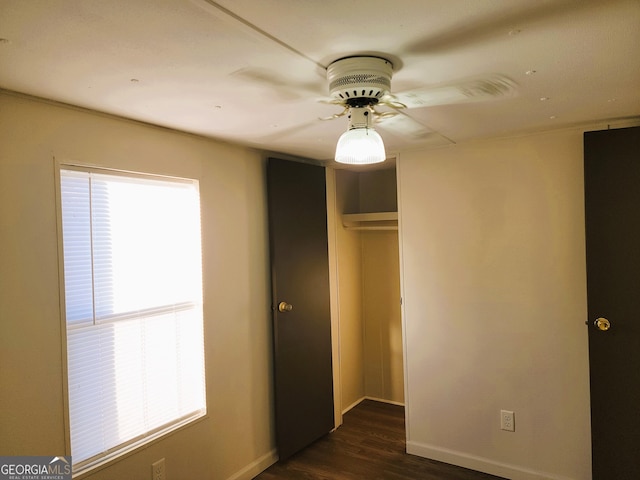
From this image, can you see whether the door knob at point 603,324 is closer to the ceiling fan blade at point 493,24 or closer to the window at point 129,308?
the ceiling fan blade at point 493,24

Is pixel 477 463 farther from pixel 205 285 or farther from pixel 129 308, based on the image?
pixel 129 308

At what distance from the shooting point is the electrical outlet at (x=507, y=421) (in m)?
2.87

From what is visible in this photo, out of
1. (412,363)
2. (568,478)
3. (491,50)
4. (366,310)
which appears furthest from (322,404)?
(491,50)

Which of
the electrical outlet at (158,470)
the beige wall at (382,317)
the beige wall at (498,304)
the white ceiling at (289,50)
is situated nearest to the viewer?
the white ceiling at (289,50)

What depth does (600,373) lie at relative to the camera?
250 centimetres

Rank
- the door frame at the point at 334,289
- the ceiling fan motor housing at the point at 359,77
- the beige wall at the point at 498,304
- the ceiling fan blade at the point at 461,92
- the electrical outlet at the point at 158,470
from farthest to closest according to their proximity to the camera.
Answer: the door frame at the point at 334,289 < the beige wall at the point at 498,304 < the electrical outlet at the point at 158,470 < the ceiling fan blade at the point at 461,92 < the ceiling fan motor housing at the point at 359,77

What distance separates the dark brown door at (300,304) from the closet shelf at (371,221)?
0.47 m

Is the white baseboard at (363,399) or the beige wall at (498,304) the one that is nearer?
the beige wall at (498,304)

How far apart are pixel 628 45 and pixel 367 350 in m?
3.44

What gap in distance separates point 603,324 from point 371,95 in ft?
6.56

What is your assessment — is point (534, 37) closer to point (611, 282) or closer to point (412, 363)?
point (611, 282)

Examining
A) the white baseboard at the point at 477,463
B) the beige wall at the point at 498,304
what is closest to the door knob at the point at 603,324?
the beige wall at the point at 498,304

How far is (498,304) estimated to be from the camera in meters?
2.91

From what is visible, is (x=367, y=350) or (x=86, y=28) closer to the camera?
(x=86, y=28)
